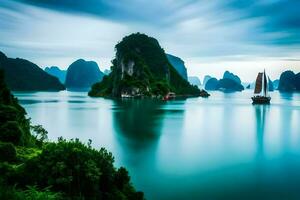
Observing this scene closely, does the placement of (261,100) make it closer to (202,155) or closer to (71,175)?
(202,155)

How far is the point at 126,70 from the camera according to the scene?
602ft

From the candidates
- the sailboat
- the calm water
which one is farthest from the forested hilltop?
the sailboat

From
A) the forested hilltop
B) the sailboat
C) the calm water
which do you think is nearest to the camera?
the forested hilltop

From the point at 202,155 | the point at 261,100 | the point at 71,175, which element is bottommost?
the point at 202,155

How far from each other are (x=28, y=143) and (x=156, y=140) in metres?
21.0

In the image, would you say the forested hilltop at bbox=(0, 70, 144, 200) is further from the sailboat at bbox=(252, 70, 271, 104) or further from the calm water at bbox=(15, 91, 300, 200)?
the sailboat at bbox=(252, 70, 271, 104)

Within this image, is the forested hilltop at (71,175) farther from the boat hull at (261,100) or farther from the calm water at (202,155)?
the boat hull at (261,100)

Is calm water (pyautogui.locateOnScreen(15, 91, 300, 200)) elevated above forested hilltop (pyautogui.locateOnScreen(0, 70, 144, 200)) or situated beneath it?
situated beneath

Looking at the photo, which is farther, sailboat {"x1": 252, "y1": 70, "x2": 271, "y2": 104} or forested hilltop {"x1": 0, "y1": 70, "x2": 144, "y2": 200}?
sailboat {"x1": 252, "y1": 70, "x2": 271, "y2": 104}

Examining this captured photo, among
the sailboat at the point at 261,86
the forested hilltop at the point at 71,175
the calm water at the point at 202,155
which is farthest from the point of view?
the sailboat at the point at 261,86

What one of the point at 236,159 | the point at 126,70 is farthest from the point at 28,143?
the point at 126,70

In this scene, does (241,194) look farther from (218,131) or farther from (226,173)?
(218,131)

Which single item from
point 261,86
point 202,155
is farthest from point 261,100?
point 202,155

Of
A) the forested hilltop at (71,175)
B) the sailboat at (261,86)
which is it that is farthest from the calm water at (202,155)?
the sailboat at (261,86)
